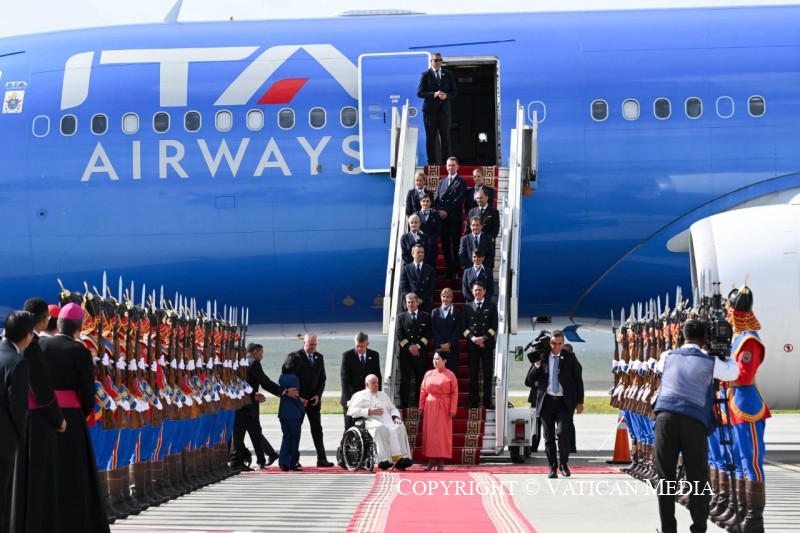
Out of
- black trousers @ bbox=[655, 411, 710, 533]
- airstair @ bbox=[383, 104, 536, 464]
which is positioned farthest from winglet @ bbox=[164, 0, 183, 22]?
black trousers @ bbox=[655, 411, 710, 533]

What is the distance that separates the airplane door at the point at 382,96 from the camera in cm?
1766

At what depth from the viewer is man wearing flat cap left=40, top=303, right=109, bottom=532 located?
27.5ft

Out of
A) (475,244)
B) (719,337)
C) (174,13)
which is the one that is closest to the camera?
(719,337)

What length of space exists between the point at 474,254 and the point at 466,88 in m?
4.73

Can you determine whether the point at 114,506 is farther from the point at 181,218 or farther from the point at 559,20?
the point at 559,20

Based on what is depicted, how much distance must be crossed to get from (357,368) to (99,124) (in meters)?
4.80

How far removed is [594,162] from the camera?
57.3 ft

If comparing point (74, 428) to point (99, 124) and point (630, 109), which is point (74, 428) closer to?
point (99, 124)

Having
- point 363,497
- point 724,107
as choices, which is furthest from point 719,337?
point 724,107

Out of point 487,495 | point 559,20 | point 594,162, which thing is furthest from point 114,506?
point 559,20

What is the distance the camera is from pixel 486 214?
16875 mm

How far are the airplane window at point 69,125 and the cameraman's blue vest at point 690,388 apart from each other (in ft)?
35.7

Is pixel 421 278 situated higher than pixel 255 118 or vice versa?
pixel 255 118

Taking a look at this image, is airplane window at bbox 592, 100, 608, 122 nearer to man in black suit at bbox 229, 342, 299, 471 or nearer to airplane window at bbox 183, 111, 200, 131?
airplane window at bbox 183, 111, 200, 131
